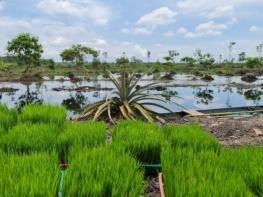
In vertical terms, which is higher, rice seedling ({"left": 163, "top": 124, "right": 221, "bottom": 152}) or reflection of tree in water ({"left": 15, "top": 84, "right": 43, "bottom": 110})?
rice seedling ({"left": 163, "top": 124, "right": 221, "bottom": 152})

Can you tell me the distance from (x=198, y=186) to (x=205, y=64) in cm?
4678

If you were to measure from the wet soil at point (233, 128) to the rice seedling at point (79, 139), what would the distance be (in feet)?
5.29

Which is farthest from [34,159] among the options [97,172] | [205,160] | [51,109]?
[51,109]

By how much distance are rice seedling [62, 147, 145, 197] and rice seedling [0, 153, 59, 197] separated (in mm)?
74

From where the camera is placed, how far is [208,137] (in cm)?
245

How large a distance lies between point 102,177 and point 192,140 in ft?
3.86

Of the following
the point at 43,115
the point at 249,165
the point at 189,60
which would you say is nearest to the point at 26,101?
the point at 43,115

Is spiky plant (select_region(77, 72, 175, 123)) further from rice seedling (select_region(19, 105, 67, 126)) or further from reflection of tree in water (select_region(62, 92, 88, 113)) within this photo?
reflection of tree in water (select_region(62, 92, 88, 113))

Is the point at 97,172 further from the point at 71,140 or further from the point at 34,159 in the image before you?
the point at 71,140

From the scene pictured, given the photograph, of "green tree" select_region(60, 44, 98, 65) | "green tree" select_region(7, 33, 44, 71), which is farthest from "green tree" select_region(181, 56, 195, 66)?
"green tree" select_region(7, 33, 44, 71)

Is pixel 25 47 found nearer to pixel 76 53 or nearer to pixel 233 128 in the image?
pixel 76 53

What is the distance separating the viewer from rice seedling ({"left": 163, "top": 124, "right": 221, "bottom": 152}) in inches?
91.2

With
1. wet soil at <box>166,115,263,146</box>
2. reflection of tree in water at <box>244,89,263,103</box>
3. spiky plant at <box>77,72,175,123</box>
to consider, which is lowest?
reflection of tree in water at <box>244,89,263,103</box>

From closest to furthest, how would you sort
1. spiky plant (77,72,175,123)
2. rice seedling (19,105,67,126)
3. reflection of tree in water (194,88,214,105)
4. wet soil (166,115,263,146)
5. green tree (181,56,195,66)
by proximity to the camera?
1. rice seedling (19,105,67,126)
2. wet soil (166,115,263,146)
3. spiky plant (77,72,175,123)
4. reflection of tree in water (194,88,214,105)
5. green tree (181,56,195,66)
